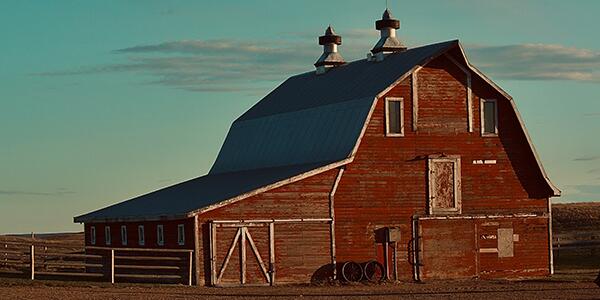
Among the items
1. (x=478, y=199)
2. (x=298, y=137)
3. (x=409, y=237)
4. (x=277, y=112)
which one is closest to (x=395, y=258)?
(x=409, y=237)

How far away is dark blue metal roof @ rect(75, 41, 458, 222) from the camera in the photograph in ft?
145

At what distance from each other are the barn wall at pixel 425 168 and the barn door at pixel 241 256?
2.64m

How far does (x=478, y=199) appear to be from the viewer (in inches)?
1799

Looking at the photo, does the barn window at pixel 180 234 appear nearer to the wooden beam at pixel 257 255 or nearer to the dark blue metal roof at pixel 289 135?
the dark blue metal roof at pixel 289 135

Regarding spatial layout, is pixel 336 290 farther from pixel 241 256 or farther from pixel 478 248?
pixel 478 248


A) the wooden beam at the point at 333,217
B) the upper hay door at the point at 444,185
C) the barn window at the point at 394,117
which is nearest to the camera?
the wooden beam at the point at 333,217

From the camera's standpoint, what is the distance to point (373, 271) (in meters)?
43.5

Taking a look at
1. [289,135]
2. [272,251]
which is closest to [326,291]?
[272,251]

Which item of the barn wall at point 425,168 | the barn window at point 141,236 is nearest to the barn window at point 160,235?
the barn window at point 141,236

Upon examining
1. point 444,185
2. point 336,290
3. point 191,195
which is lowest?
point 336,290

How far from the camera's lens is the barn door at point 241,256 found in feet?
136

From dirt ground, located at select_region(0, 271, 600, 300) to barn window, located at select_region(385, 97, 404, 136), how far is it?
4.93 m

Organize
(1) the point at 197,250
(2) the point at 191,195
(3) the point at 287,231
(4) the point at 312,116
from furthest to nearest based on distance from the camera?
(4) the point at 312,116, (2) the point at 191,195, (3) the point at 287,231, (1) the point at 197,250

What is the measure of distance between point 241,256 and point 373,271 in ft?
14.9
